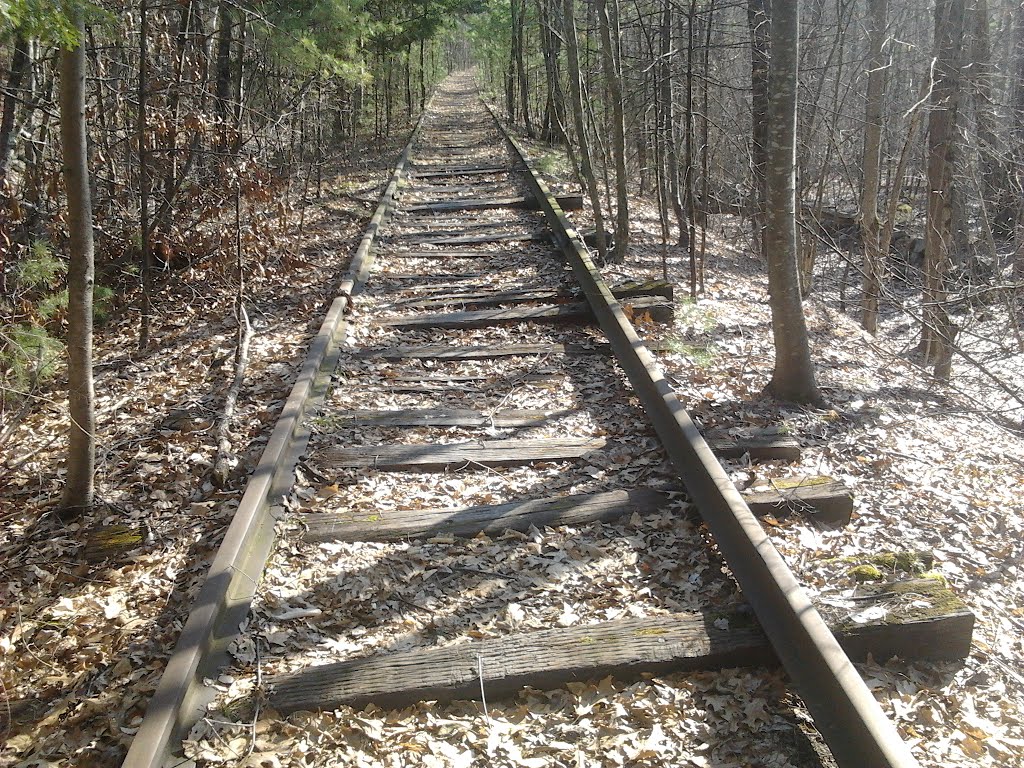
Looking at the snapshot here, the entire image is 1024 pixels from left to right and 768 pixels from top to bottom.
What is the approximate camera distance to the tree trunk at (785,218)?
4.92 meters

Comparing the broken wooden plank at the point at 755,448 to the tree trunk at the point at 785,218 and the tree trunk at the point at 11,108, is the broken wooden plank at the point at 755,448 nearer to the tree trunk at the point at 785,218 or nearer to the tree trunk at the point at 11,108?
the tree trunk at the point at 785,218

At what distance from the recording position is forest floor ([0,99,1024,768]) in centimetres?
277

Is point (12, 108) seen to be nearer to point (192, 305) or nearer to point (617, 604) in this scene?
point (192, 305)

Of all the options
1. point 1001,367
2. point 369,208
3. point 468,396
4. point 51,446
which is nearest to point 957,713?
point 468,396

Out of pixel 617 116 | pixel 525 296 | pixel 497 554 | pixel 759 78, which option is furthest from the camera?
pixel 759 78

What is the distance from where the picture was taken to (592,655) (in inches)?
121

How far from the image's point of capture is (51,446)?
5164 millimetres

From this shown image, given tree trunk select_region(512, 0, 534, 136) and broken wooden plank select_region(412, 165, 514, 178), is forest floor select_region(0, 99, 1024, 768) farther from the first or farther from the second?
tree trunk select_region(512, 0, 534, 136)

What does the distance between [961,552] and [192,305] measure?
23.1 ft

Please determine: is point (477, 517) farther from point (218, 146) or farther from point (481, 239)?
point (481, 239)

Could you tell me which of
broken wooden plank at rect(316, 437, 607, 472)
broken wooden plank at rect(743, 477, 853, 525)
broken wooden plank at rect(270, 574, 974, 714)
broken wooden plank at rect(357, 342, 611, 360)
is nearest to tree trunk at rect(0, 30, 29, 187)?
broken wooden plank at rect(357, 342, 611, 360)

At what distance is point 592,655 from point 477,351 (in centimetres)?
364

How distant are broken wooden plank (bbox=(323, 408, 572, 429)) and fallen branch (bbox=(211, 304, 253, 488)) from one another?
24.9 inches

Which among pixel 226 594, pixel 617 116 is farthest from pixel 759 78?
pixel 226 594
